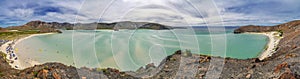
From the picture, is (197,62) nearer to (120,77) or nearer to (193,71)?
(193,71)

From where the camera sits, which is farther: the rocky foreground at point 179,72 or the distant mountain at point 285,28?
the distant mountain at point 285,28

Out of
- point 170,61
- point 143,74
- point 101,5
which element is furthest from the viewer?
point 170,61

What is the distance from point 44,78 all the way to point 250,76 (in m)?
6.36

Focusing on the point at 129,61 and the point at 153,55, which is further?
the point at 153,55

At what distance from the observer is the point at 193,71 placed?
31.9 feet

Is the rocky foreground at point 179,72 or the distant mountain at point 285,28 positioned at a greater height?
the distant mountain at point 285,28

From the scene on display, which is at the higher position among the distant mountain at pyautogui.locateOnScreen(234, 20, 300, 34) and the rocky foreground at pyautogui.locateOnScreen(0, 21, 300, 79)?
the distant mountain at pyautogui.locateOnScreen(234, 20, 300, 34)

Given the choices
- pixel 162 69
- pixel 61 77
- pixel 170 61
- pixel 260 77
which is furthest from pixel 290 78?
pixel 61 77

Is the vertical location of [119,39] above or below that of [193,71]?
above

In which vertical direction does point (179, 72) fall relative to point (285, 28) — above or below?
below

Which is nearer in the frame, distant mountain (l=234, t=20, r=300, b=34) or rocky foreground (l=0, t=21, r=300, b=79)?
rocky foreground (l=0, t=21, r=300, b=79)

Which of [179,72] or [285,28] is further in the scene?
[285,28]

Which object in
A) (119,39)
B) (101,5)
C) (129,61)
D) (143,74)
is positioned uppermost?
(101,5)

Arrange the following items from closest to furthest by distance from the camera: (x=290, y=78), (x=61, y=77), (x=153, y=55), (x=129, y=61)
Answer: (x=290, y=78) → (x=61, y=77) → (x=129, y=61) → (x=153, y=55)
